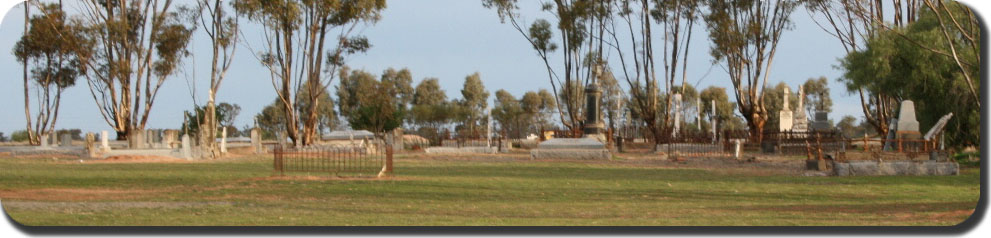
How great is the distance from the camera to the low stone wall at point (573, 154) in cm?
2855

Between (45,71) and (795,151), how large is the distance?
33675 mm

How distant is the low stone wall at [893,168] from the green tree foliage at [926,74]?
528 cm

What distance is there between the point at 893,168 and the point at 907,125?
448cm

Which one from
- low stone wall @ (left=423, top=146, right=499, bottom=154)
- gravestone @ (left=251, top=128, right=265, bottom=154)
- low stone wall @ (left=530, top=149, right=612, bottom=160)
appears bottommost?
low stone wall @ (left=530, top=149, right=612, bottom=160)

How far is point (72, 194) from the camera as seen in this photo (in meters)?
15.8

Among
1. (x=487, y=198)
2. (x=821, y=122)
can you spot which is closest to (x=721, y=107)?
(x=821, y=122)

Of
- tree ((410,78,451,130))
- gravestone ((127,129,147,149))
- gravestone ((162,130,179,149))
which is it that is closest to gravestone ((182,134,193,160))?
gravestone ((162,130,179,149))

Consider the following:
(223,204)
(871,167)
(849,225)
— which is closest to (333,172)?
(223,204)

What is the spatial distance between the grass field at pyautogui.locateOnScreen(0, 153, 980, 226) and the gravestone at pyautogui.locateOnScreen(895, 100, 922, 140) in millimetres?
2547

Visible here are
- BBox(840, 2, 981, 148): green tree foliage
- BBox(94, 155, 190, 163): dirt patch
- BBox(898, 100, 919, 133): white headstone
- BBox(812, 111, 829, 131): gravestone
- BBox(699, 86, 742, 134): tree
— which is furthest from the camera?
BBox(699, 86, 742, 134): tree

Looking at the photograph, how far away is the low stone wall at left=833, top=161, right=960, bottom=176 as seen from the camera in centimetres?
1933

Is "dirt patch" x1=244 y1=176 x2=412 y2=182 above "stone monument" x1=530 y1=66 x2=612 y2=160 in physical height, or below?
below

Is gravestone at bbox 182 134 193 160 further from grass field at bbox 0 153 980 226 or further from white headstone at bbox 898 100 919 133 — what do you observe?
white headstone at bbox 898 100 919 133

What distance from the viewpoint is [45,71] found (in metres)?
47.6
